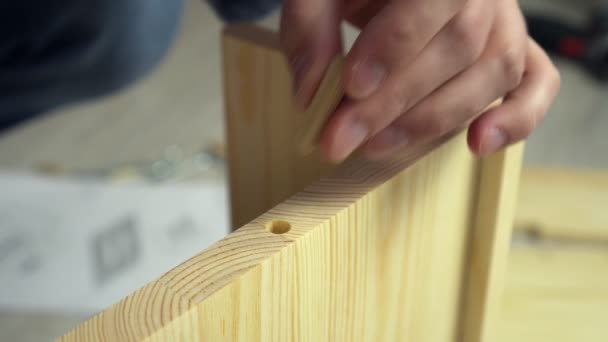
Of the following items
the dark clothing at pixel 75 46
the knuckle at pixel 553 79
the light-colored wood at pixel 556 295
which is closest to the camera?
the knuckle at pixel 553 79

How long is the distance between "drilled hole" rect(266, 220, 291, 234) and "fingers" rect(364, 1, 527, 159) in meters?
0.08

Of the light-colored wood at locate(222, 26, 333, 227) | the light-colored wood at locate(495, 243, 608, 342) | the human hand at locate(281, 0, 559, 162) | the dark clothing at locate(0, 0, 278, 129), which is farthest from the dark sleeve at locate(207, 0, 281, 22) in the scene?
the light-colored wood at locate(495, 243, 608, 342)

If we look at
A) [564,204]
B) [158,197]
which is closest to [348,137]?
[564,204]

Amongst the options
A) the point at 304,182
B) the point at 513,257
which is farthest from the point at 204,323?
the point at 513,257

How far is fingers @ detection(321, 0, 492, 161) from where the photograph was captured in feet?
1.20

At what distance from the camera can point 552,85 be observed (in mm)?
445

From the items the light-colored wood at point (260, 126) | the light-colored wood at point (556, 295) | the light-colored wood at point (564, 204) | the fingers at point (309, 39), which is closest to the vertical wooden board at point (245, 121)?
the light-colored wood at point (260, 126)

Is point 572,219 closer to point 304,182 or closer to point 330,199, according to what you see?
point 304,182

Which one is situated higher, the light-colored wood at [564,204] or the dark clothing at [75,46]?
the dark clothing at [75,46]

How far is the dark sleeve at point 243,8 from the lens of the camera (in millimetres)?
669

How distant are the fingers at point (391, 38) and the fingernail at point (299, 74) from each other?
38 millimetres

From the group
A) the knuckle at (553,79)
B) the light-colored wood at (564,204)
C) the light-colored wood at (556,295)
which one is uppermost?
the knuckle at (553,79)

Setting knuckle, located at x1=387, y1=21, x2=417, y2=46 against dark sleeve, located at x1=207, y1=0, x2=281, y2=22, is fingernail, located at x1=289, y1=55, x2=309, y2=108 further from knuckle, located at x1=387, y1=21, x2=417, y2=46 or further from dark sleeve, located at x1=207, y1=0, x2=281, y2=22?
dark sleeve, located at x1=207, y1=0, x2=281, y2=22

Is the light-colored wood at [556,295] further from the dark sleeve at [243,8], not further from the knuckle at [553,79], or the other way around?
the dark sleeve at [243,8]
